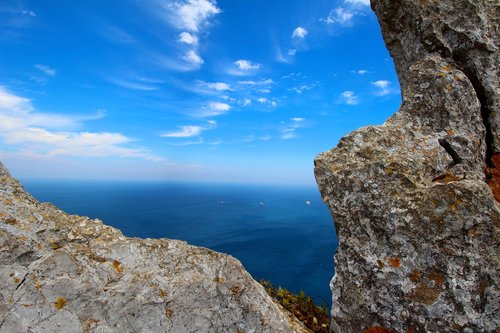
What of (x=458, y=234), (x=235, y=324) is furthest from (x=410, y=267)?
(x=235, y=324)

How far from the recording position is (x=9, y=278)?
6.36 meters

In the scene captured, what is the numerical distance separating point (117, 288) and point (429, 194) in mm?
7168

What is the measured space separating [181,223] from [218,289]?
148587 mm

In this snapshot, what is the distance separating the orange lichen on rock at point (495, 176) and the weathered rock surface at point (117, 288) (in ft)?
18.3

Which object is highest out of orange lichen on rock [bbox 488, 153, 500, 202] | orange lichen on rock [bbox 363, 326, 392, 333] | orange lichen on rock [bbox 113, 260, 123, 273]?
orange lichen on rock [bbox 488, 153, 500, 202]

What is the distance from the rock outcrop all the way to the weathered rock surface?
90.4 inches

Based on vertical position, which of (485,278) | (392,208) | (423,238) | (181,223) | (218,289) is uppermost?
(392,208)

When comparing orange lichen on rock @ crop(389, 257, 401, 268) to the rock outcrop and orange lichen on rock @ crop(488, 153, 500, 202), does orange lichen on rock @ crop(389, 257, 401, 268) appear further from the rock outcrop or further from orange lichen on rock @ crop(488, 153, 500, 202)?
orange lichen on rock @ crop(488, 153, 500, 202)

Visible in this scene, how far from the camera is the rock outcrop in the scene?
572 centimetres

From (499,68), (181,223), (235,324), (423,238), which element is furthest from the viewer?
(181,223)

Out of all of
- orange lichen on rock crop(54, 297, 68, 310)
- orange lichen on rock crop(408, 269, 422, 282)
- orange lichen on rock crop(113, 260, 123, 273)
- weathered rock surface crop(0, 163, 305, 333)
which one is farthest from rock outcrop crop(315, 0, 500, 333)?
orange lichen on rock crop(54, 297, 68, 310)

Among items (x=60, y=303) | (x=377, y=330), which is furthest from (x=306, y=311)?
(x=60, y=303)

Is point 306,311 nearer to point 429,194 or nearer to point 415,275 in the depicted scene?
point 415,275

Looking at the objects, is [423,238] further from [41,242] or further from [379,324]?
[41,242]
